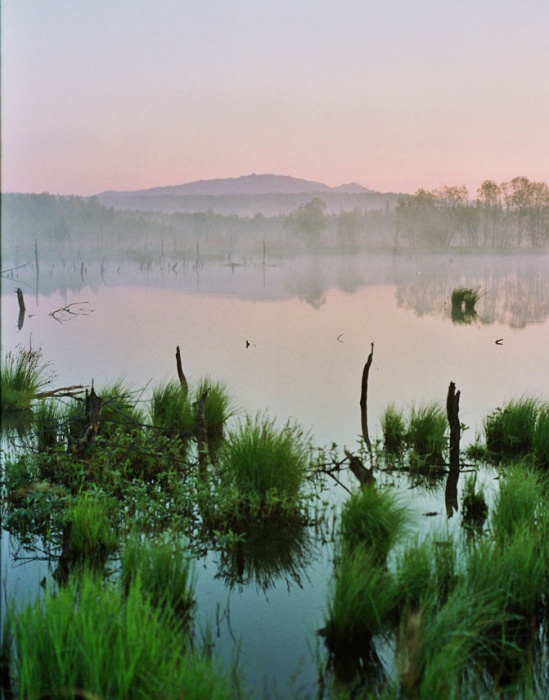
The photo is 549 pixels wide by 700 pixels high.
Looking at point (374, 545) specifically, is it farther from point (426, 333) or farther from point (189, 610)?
point (426, 333)

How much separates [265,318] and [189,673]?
80.3 feet

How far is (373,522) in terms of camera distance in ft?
18.1

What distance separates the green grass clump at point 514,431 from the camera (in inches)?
356

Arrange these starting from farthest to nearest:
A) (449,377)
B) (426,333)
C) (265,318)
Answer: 1. (265,318)
2. (426,333)
3. (449,377)

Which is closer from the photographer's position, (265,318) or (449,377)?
(449,377)

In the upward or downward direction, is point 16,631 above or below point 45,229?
below

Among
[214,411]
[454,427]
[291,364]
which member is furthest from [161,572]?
[291,364]

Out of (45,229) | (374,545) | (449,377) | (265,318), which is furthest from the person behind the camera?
(45,229)

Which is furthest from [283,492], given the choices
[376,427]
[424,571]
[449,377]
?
[449,377]

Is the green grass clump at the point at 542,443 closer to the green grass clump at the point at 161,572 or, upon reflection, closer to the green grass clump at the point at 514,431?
the green grass clump at the point at 514,431

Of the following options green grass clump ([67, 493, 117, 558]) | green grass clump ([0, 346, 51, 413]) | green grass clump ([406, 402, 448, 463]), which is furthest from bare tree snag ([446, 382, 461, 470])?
green grass clump ([0, 346, 51, 413])

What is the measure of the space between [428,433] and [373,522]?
12.0 feet

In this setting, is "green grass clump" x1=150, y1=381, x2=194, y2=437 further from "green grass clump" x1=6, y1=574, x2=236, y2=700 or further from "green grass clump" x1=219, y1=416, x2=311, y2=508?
"green grass clump" x1=6, y1=574, x2=236, y2=700

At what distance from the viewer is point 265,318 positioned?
90.8ft
